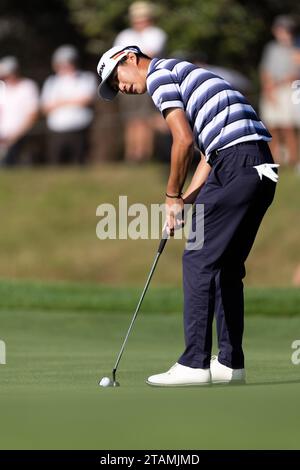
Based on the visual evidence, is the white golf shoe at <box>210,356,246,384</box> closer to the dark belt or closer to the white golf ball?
the white golf ball

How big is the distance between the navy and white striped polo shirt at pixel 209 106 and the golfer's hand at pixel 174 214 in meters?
0.28

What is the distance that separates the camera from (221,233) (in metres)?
6.50

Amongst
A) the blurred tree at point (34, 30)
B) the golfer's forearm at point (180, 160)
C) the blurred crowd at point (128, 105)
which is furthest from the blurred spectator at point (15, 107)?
the golfer's forearm at point (180, 160)

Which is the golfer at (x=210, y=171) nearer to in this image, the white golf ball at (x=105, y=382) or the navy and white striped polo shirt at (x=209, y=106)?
the navy and white striped polo shirt at (x=209, y=106)

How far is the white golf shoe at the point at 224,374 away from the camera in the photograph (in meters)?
6.66

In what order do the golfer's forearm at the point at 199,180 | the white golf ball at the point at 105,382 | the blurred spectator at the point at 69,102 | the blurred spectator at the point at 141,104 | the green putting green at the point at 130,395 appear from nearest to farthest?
the green putting green at the point at 130,395, the white golf ball at the point at 105,382, the golfer's forearm at the point at 199,180, the blurred spectator at the point at 141,104, the blurred spectator at the point at 69,102

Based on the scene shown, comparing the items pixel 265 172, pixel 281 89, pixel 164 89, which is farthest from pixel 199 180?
pixel 281 89

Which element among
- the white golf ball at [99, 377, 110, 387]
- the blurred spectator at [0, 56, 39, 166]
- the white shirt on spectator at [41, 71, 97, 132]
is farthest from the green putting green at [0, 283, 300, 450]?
the blurred spectator at [0, 56, 39, 166]

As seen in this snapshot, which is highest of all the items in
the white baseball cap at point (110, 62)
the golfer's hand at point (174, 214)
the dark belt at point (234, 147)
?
the white baseball cap at point (110, 62)

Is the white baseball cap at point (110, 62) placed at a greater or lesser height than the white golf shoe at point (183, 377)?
greater

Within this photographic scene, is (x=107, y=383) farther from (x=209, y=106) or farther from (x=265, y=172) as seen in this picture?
(x=209, y=106)

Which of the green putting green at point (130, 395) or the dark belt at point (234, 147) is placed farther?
the dark belt at point (234, 147)

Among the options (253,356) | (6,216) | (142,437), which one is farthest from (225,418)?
(6,216)

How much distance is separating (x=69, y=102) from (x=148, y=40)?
1.70 meters
